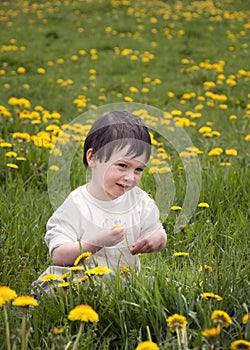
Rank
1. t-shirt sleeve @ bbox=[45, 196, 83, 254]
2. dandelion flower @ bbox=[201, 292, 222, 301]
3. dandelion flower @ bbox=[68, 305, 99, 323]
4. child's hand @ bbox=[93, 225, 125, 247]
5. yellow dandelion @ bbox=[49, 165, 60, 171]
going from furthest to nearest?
yellow dandelion @ bbox=[49, 165, 60, 171] < t-shirt sleeve @ bbox=[45, 196, 83, 254] < child's hand @ bbox=[93, 225, 125, 247] < dandelion flower @ bbox=[201, 292, 222, 301] < dandelion flower @ bbox=[68, 305, 99, 323]

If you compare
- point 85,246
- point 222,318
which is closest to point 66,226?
point 85,246

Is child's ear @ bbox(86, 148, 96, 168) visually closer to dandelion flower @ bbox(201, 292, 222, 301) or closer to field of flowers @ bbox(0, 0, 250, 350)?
field of flowers @ bbox(0, 0, 250, 350)

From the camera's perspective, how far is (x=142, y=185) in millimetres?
3086

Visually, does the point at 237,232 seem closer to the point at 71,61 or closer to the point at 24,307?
the point at 24,307

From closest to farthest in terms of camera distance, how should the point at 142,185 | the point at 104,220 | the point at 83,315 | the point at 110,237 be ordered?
the point at 83,315, the point at 110,237, the point at 104,220, the point at 142,185

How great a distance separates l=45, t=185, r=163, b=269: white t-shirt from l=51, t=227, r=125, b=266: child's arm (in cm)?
3

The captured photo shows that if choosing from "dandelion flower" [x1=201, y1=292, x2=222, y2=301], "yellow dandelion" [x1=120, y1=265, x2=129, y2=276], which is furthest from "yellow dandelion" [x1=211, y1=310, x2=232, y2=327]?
"yellow dandelion" [x1=120, y1=265, x2=129, y2=276]

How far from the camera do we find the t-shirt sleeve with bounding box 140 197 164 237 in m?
2.39

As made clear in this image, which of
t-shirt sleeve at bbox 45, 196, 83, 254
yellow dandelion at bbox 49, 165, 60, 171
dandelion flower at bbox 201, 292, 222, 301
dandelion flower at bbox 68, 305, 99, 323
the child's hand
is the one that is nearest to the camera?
dandelion flower at bbox 68, 305, 99, 323

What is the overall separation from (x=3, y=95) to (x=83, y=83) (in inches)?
52.8

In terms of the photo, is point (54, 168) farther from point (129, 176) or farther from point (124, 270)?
point (124, 270)

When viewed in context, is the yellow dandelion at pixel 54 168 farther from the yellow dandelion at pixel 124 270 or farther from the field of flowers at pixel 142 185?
the yellow dandelion at pixel 124 270

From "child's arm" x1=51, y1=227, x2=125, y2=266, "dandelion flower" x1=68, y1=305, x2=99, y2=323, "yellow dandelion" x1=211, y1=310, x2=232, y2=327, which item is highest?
"dandelion flower" x1=68, y1=305, x2=99, y2=323

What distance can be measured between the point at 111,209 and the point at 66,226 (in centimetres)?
19
